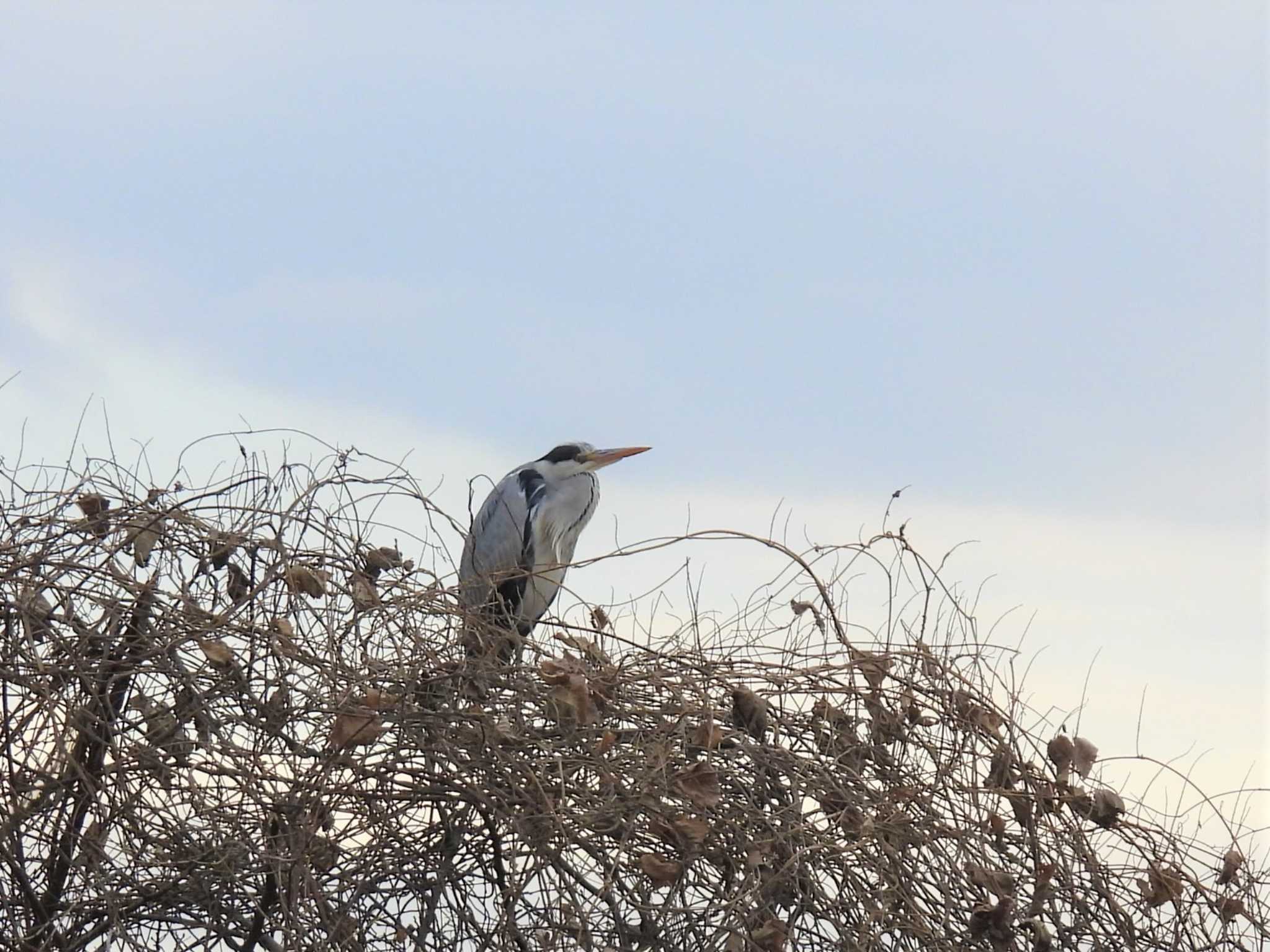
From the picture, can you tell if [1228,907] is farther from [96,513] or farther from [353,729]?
[96,513]

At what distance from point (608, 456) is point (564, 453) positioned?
0.65ft

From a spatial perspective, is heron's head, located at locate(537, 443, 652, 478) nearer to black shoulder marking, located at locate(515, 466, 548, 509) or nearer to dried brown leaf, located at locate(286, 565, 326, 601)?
black shoulder marking, located at locate(515, 466, 548, 509)

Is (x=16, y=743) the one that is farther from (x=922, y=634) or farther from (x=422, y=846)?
(x=922, y=634)

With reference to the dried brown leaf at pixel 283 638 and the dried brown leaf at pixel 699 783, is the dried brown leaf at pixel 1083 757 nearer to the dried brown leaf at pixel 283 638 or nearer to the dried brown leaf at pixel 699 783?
the dried brown leaf at pixel 699 783

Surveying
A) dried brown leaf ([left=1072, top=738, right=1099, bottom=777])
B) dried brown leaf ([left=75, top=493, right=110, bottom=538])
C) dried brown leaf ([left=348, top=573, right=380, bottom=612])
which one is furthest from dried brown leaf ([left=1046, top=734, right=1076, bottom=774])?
dried brown leaf ([left=75, top=493, right=110, bottom=538])

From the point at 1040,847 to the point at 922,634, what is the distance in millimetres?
637

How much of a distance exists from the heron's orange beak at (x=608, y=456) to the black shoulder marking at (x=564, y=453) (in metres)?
0.06

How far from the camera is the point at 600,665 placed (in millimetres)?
3691

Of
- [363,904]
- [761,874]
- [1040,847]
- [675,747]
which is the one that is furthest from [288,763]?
[1040,847]

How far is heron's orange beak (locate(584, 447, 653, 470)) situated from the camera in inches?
243

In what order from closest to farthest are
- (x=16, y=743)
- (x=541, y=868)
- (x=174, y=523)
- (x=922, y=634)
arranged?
(x=541, y=868) < (x=16, y=743) < (x=174, y=523) < (x=922, y=634)

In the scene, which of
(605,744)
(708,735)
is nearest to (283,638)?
(605,744)

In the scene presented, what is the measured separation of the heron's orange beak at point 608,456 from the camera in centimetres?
617

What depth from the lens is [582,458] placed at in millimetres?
6176
